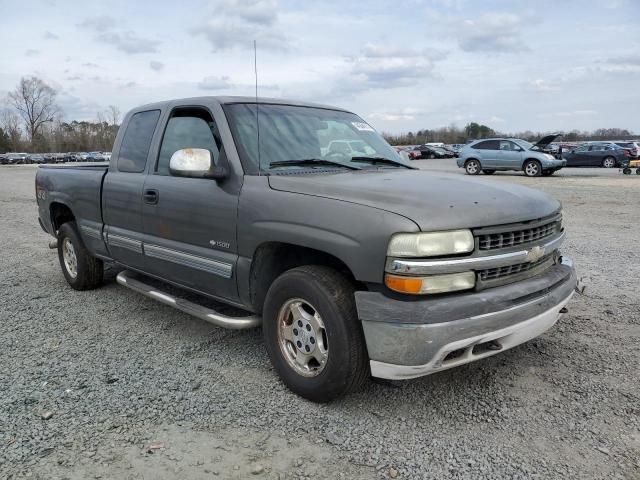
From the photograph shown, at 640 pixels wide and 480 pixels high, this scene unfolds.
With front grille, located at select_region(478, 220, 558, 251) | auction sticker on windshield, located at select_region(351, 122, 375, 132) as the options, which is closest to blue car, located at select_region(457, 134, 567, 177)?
auction sticker on windshield, located at select_region(351, 122, 375, 132)

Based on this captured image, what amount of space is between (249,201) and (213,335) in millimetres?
1456

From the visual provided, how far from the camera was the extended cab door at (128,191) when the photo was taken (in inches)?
176

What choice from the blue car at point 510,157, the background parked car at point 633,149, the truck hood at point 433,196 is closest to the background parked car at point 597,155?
the background parked car at point 633,149

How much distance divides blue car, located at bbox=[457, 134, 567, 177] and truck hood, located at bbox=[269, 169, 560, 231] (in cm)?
2057

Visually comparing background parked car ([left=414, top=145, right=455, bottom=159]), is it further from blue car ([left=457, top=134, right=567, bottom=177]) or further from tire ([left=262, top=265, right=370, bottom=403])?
tire ([left=262, top=265, right=370, bottom=403])

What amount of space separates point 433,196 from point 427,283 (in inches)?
21.6

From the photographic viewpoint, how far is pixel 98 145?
313 ft

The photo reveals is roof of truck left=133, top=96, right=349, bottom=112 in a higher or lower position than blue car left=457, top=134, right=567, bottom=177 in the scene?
higher

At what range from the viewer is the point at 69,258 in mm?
5836

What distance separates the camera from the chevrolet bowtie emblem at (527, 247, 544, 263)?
303 centimetres

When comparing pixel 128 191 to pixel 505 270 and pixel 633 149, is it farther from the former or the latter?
pixel 633 149

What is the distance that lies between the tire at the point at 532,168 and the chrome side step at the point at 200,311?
21010mm

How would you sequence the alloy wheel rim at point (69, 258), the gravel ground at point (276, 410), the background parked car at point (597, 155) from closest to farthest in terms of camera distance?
the gravel ground at point (276, 410) < the alloy wheel rim at point (69, 258) < the background parked car at point (597, 155)

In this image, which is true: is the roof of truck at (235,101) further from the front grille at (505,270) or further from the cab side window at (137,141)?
the front grille at (505,270)
